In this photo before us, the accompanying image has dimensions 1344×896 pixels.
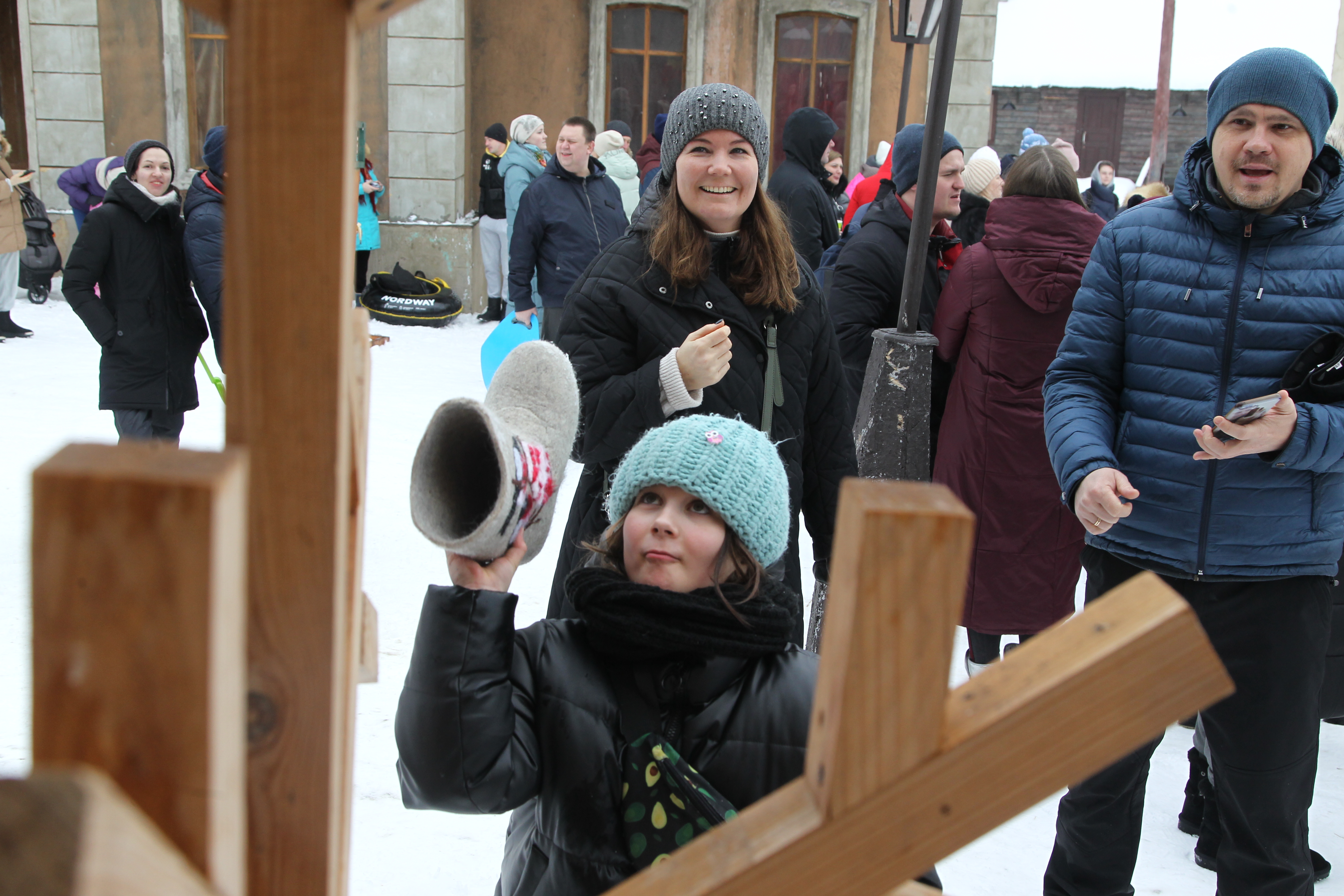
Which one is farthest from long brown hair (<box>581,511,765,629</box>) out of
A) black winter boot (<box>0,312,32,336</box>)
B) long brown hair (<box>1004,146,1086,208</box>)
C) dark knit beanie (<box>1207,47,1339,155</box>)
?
black winter boot (<box>0,312,32,336</box>)

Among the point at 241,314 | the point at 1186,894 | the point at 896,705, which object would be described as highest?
the point at 241,314

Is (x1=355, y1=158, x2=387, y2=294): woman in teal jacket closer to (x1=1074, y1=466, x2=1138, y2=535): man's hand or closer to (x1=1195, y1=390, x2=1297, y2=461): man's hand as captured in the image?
(x1=1074, y1=466, x2=1138, y2=535): man's hand

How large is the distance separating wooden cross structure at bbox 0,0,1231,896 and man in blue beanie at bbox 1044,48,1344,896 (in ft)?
5.35

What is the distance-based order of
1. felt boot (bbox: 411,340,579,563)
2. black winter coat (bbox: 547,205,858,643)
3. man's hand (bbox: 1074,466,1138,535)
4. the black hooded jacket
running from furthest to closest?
the black hooded jacket, black winter coat (bbox: 547,205,858,643), man's hand (bbox: 1074,466,1138,535), felt boot (bbox: 411,340,579,563)

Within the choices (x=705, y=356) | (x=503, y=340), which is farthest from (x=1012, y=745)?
(x=503, y=340)

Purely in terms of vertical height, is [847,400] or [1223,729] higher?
[847,400]

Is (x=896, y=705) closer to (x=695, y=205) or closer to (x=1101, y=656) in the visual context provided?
(x=1101, y=656)

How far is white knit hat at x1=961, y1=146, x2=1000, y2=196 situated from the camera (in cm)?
450

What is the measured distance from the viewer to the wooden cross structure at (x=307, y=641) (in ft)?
1.34

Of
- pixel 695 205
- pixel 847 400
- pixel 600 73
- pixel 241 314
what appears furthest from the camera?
pixel 600 73

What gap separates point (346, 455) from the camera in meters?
0.54

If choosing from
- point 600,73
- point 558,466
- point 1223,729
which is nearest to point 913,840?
point 558,466

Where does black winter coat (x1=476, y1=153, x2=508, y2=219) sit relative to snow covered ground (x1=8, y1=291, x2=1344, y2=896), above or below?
above

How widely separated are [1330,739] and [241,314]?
145 inches
